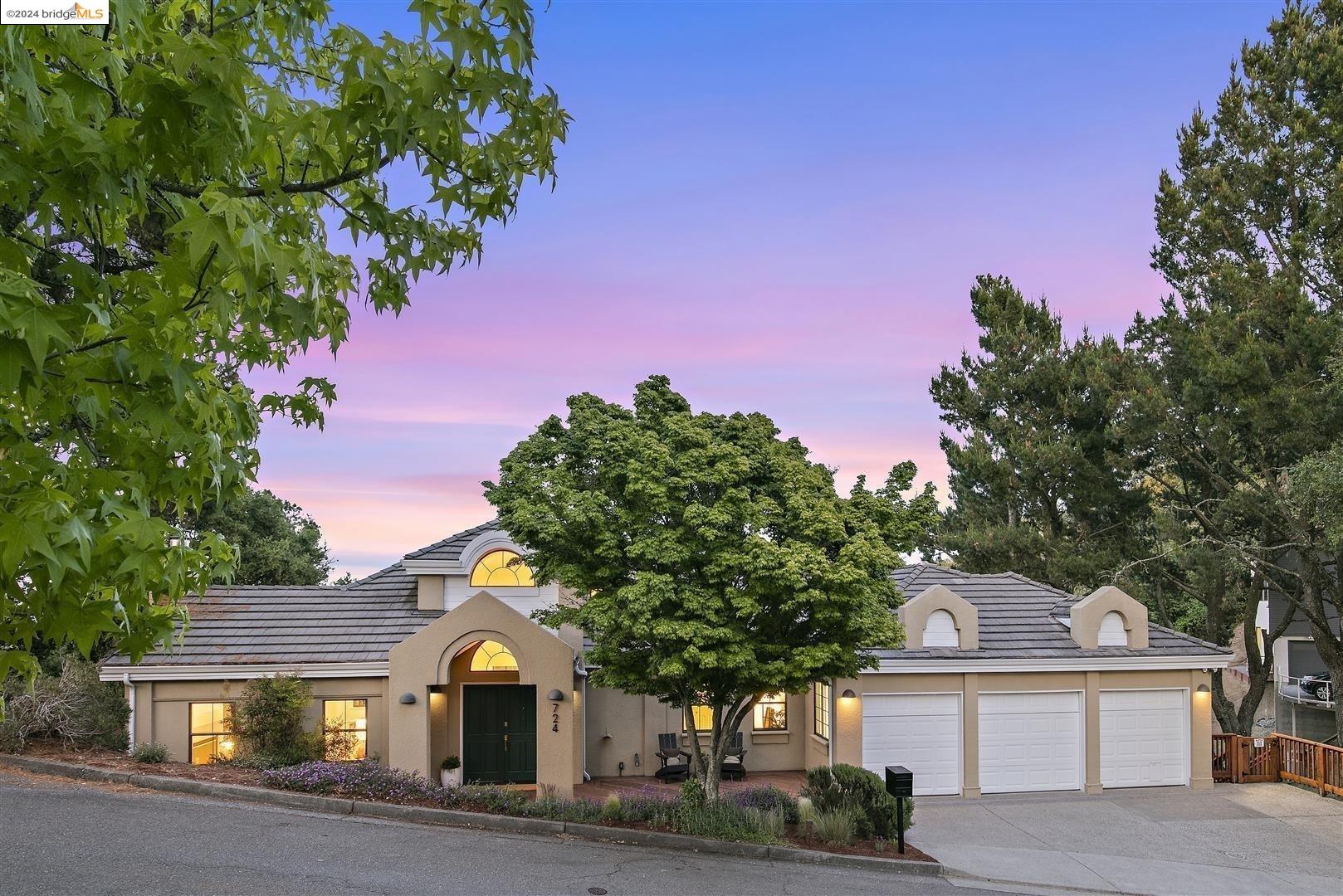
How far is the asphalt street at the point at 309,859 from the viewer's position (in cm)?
1016

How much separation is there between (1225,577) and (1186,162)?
11.8 m

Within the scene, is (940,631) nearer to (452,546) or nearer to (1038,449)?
(1038,449)

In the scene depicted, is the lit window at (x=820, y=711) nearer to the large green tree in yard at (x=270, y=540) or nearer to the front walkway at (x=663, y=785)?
the front walkway at (x=663, y=785)

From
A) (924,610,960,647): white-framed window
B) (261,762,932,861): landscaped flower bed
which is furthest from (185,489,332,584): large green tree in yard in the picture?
(924,610,960,647): white-framed window

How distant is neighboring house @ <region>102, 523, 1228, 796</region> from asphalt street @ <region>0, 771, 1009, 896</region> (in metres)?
2.91

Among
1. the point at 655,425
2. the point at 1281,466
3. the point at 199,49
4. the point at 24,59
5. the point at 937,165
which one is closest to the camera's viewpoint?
the point at 24,59

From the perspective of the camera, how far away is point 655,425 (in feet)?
45.4

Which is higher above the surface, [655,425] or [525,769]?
[655,425]

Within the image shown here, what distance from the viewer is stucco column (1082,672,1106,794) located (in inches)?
685

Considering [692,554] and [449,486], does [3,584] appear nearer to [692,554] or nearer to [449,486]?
[692,554]

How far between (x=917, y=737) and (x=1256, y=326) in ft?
43.0

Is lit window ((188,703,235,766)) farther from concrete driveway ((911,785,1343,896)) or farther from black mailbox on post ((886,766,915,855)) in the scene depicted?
concrete driveway ((911,785,1343,896))

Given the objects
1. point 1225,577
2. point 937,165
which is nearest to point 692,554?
point 937,165

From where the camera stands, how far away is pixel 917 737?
17.0 metres
